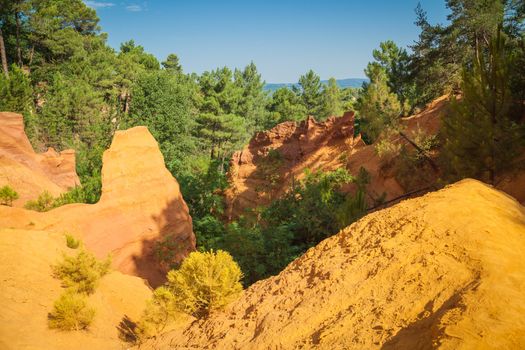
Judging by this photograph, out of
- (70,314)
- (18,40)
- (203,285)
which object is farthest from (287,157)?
(18,40)

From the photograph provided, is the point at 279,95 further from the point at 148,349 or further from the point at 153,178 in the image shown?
the point at 148,349

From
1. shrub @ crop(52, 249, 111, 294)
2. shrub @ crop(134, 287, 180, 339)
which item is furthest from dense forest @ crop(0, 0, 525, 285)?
shrub @ crop(134, 287, 180, 339)

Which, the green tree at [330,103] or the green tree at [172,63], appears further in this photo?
the green tree at [172,63]

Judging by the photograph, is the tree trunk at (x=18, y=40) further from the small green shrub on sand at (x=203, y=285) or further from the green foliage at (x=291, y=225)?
the small green shrub on sand at (x=203, y=285)

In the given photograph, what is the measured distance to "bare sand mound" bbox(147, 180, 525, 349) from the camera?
3787 millimetres

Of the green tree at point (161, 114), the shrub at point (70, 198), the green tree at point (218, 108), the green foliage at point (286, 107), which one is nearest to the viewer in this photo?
the shrub at point (70, 198)

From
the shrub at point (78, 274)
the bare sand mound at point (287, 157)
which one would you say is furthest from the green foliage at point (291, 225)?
the shrub at point (78, 274)

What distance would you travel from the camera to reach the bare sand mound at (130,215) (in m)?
13.1

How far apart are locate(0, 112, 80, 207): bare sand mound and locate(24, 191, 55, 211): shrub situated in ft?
1.36

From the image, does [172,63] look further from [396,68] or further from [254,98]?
[396,68]

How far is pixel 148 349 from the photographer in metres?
7.32

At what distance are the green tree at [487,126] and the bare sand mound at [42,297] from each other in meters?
9.92

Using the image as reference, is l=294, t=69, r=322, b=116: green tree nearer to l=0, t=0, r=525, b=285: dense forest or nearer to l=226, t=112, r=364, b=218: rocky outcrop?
l=0, t=0, r=525, b=285: dense forest

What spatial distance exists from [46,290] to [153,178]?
6.43 metres
